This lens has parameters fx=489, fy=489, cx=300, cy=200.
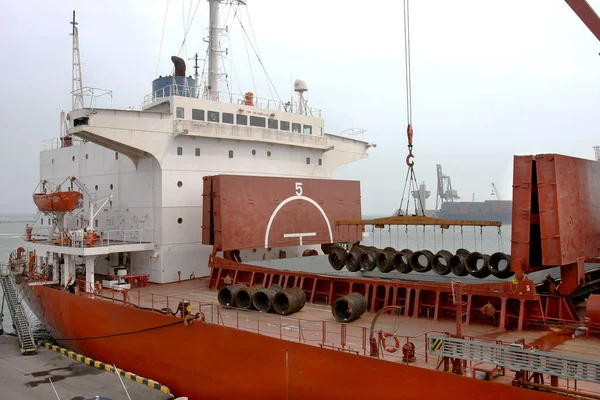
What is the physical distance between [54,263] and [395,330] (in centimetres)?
1361

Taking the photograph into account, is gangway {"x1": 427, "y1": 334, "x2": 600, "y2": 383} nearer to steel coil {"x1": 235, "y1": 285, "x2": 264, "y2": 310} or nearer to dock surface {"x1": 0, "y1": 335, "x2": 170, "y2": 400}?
steel coil {"x1": 235, "y1": 285, "x2": 264, "y2": 310}

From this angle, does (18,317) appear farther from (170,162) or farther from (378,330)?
(378,330)

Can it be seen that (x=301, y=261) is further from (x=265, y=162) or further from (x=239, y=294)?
(x=265, y=162)

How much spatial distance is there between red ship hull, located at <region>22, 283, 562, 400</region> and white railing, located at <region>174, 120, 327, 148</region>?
685cm

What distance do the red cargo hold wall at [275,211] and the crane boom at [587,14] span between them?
10.2 metres

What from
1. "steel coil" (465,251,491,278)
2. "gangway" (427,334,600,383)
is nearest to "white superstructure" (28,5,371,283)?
→ "steel coil" (465,251,491,278)

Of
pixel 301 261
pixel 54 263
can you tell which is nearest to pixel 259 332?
pixel 301 261

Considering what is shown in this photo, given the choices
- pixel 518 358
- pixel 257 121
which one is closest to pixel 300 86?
pixel 257 121

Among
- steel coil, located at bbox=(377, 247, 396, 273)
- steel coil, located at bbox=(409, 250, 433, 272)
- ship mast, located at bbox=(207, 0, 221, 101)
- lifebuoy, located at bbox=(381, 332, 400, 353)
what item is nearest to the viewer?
lifebuoy, located at bbox=(381, 332, 400, 353)

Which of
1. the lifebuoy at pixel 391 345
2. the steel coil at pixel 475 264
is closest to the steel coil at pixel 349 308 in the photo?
the lifebuoy at pixel 391 345

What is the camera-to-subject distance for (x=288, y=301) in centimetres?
1206

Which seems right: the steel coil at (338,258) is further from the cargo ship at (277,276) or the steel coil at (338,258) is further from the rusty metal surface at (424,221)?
the rusty metal surface at (424,221)

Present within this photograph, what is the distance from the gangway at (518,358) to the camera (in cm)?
649

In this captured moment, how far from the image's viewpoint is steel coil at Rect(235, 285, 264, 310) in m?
12.7
